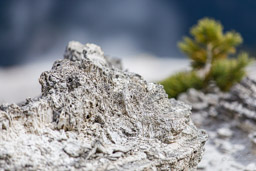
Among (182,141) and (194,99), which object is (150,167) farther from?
(194,99)

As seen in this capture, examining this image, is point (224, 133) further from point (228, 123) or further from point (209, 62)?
point (209, 62)

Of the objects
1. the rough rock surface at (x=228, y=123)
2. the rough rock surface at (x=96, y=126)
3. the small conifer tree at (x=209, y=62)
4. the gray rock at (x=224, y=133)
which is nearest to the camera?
the rough rock surface at (x=96, y=126)

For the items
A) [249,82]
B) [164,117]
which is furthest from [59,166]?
[249,82]

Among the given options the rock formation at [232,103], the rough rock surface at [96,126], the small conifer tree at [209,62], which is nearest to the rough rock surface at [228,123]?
the rock formation at [232,103]

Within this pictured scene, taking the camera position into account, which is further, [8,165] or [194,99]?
[194,99]

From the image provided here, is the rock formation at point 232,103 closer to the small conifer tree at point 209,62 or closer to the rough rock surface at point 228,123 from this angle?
the rough rock surface at point 228,123

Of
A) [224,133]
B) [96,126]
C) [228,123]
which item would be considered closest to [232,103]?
[228,123]

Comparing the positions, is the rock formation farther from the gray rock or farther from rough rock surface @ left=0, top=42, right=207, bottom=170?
rough rock surface @ left=0, top=42, right=207, bottom=170
